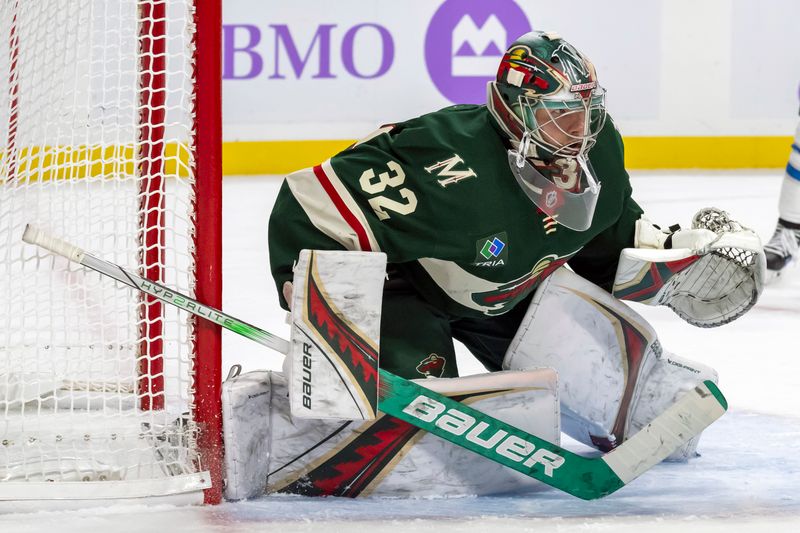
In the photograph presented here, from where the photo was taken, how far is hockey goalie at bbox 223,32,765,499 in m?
1.87

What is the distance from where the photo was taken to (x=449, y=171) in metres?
1.99

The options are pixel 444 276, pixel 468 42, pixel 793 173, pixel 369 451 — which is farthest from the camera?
pixel 468 42

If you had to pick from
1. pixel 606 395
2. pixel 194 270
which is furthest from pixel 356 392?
pixel 606 395

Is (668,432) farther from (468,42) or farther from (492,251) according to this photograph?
(468,42)

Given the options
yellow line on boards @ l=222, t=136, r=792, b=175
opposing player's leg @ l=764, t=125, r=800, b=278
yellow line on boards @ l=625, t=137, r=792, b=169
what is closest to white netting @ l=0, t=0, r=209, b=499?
opposing player's leg @ l=764, t=125, r=800, b=278

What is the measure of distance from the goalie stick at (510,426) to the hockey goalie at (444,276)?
20 mm

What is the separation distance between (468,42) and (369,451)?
4525mm

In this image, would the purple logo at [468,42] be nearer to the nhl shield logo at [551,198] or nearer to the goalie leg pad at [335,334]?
the nhl shield logo at [551,198]

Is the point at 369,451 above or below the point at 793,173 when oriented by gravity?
below

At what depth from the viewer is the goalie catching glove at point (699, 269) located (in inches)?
86.1

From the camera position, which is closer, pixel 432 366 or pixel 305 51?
pixel 432 366

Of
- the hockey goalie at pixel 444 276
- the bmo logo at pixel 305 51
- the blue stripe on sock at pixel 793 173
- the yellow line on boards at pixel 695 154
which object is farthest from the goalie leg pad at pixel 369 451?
the yellow line on boards at pixel 695 154

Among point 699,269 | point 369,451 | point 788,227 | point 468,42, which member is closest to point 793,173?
point 788,227

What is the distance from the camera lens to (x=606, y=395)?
7.23 ft
